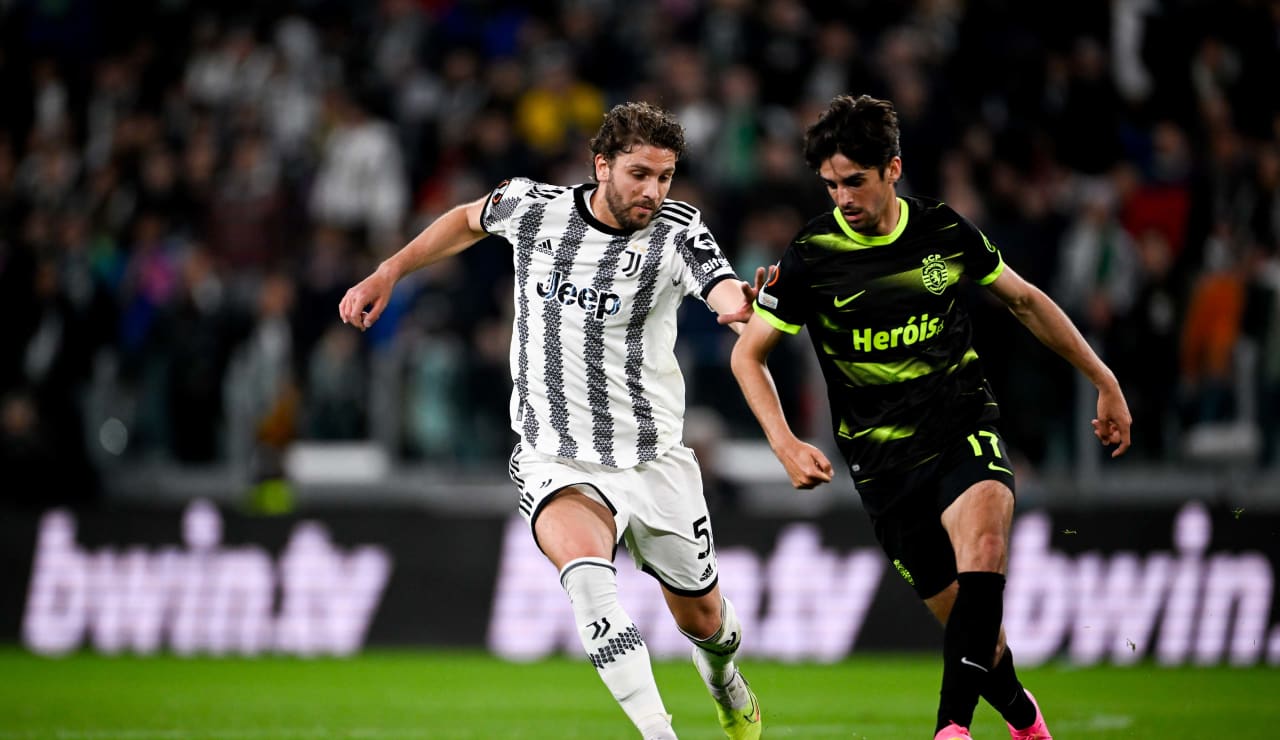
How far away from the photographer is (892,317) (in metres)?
7.14

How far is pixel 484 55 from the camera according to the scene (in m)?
18.8

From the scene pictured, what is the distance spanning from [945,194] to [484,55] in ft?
18.1

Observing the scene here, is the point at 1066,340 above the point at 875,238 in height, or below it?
below

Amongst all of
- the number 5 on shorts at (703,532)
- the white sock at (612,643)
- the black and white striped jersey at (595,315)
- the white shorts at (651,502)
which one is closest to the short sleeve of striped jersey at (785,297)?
the black and white striped jersey at (595,315)

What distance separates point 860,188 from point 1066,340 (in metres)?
1.04

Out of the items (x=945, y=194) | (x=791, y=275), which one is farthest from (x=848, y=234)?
(x=945, y=194)

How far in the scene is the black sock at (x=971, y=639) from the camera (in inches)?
264

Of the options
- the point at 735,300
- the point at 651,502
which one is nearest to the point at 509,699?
the point at 651,502

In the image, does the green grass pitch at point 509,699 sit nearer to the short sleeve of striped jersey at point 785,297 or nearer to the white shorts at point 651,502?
the white shorts at point 651,502

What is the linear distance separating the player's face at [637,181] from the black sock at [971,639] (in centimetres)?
189

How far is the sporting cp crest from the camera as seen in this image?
7137 millimetres

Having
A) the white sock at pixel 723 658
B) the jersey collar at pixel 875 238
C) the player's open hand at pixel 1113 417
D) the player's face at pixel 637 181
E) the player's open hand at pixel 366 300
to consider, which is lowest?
the white sock at pixel 723 658

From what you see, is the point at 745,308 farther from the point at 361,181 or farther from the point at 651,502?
the point at 361,181

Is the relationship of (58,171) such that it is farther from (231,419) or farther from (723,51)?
(723,51)
